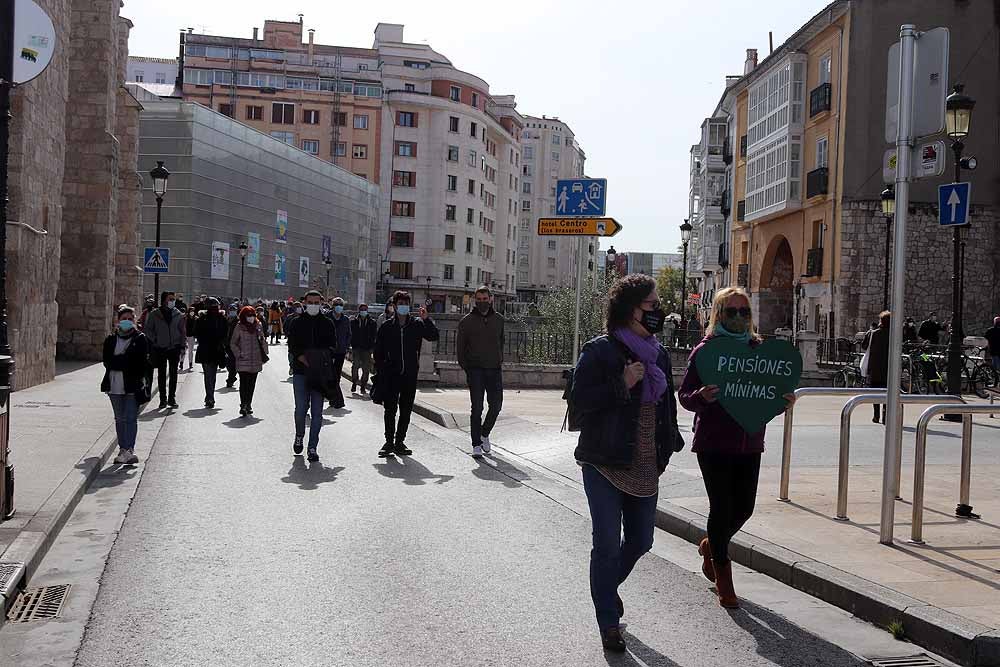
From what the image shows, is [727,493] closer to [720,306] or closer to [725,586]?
[725,586]

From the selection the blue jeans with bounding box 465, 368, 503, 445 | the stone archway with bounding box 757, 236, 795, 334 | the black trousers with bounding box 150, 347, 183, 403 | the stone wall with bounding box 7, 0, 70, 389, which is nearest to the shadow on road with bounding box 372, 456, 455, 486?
the blue jeans with bounding box 465, 368, 503, 445

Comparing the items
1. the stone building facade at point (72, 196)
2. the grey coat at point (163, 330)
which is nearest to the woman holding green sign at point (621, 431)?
the grey coat at point (163, 330)

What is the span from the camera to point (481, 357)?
12617mm

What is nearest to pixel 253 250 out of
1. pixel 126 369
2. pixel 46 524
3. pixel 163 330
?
pixel 163 330

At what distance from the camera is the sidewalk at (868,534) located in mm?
5484

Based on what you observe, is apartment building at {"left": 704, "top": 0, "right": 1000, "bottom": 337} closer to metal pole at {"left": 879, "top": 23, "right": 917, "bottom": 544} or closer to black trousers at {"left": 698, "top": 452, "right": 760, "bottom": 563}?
metal pole at {"left": 879, "top": 23, "right": 917, "bottom": 544}

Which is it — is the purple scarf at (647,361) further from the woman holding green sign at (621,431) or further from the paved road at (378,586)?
the paved road at (378,586)

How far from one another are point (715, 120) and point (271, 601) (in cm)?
7394

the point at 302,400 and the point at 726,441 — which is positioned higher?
the point at 726,441

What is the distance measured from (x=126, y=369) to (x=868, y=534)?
7116mm

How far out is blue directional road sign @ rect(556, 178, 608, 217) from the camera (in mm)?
13875

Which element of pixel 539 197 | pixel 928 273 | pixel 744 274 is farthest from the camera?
pixel 539 197

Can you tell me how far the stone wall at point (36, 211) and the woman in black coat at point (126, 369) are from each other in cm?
833

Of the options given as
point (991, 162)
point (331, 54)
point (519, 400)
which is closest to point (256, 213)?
point (331, 54)
